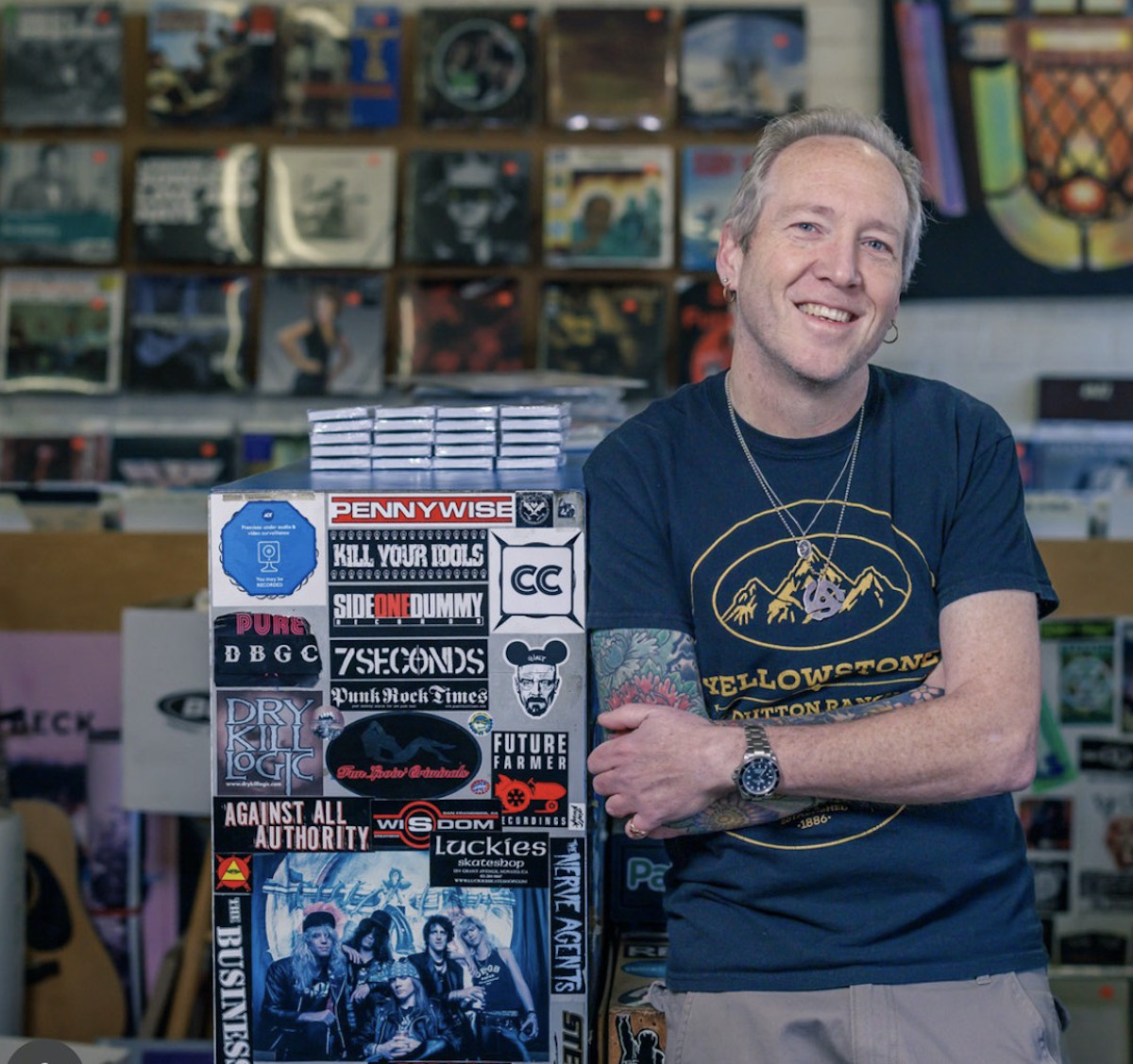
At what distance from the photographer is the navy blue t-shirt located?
137cm

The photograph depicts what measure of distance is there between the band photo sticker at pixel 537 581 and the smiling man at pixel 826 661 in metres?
0.03

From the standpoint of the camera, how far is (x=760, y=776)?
52.8 inches

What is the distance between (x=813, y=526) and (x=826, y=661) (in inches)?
5.7

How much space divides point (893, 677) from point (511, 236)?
2706 millimetres

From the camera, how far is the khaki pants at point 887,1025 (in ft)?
4.39

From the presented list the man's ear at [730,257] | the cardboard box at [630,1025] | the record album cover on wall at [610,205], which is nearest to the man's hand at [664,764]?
the cardboard box at [630,1025]

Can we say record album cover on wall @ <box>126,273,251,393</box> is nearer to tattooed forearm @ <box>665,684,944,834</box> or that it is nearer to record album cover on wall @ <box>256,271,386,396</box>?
record album cover on wall @ <box>256,271,386,396</box>

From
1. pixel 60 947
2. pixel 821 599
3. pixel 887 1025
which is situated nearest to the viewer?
pixel 887 1025

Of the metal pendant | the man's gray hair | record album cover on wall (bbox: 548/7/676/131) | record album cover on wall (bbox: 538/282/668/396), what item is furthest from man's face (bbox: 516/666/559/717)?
record album cover on wall (bbox: 548/7/676/131)

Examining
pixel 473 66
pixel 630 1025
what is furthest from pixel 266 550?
pixel 473 66

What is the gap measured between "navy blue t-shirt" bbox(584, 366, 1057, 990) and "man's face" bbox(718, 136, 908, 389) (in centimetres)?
9

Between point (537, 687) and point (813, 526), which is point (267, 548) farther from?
point (813, 526)

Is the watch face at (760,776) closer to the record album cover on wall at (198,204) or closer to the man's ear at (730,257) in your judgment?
the man's ear at (730,257)

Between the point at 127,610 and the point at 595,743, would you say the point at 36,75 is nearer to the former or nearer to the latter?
the point at 127,610
